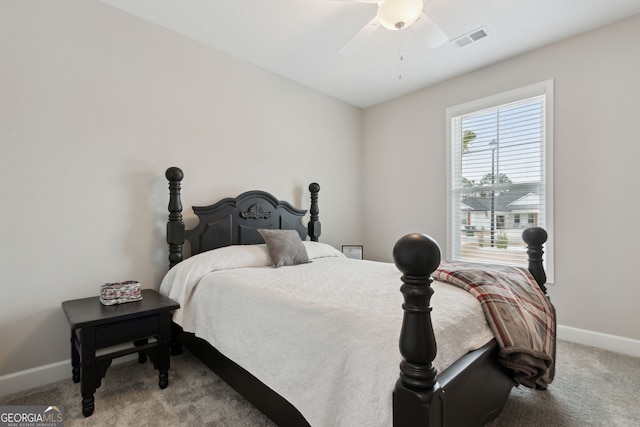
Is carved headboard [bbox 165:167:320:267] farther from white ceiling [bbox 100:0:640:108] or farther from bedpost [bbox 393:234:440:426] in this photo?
bedpost [bbox 393:234:440:426]

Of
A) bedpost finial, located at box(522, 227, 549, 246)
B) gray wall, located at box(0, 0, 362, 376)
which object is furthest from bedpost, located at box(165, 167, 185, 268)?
bedpost finial, located at box(522, 227, 549, 246)

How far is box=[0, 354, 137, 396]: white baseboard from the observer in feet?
6.18

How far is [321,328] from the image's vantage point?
1246 mm

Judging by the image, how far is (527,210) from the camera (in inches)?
116

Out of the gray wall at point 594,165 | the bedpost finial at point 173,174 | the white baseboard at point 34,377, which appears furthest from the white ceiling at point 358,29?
the white baseboard at point 34,377

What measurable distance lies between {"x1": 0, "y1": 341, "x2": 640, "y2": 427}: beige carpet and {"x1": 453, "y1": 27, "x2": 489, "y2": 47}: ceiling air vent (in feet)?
8.76

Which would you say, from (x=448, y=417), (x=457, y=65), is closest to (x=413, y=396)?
(x=448, y=417)

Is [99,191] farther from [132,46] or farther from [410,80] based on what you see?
[410,80]

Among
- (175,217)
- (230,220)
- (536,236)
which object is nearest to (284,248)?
(230,220)

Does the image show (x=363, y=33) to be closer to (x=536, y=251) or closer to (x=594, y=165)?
(x=536, y=251)

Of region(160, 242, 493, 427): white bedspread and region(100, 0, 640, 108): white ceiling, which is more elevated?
region(100, 0, 640, 108): white ceiling

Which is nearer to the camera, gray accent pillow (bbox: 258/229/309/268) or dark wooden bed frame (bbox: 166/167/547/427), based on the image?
dark wooden bed frame (bbox: 166/167/547/427)

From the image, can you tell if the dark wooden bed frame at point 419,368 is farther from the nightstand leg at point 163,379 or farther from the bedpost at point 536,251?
the nightstand leg at point 163,379

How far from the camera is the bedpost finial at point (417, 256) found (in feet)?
2.88
